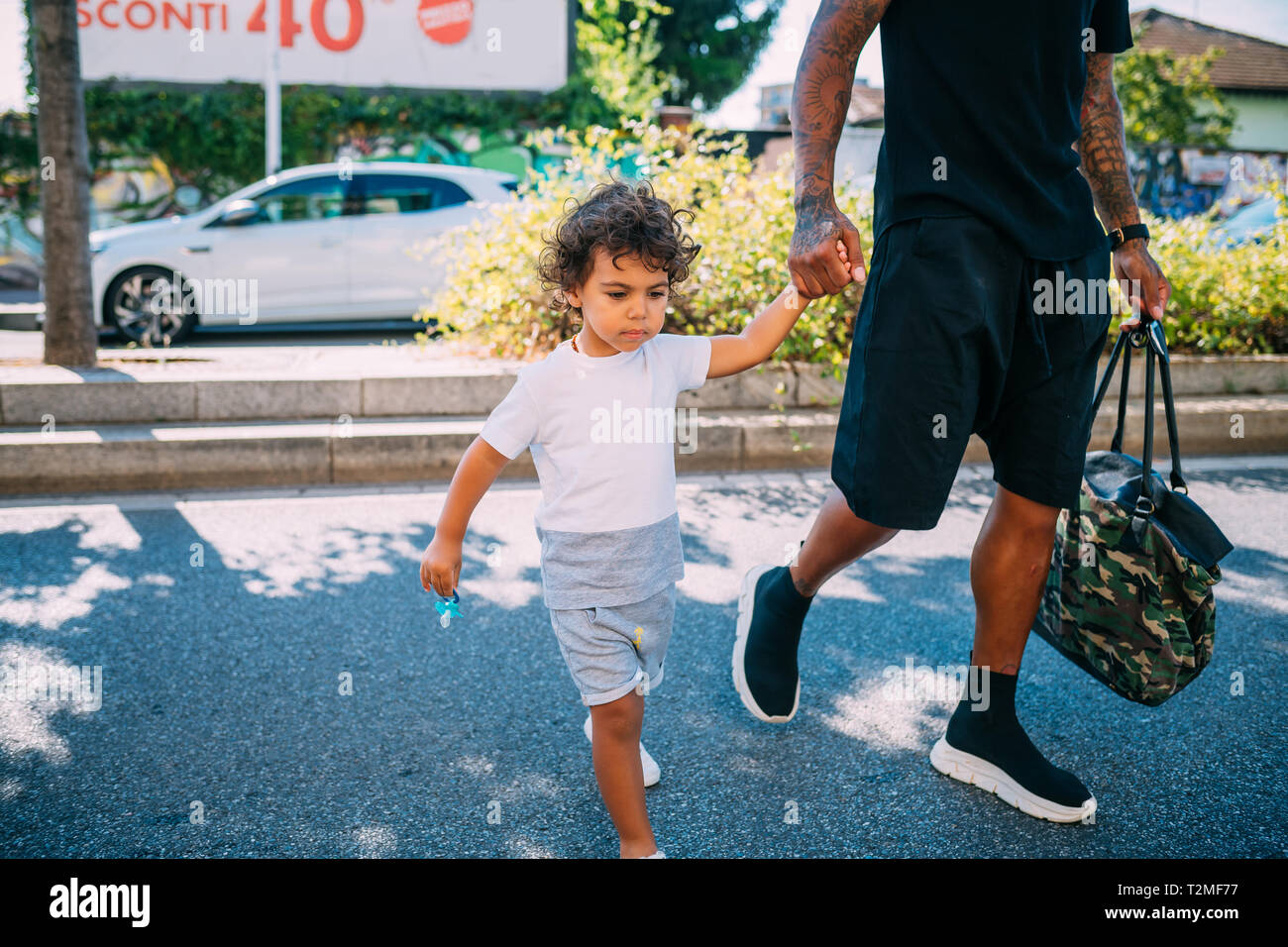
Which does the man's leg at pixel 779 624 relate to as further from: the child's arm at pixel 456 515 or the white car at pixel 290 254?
the white car at pixel 290 254

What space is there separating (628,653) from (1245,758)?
1.73 m

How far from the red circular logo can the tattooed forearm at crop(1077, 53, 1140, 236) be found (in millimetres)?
16783

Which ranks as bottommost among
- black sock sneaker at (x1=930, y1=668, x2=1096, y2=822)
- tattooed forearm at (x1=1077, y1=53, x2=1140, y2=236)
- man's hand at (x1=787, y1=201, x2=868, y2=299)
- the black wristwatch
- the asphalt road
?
the asphalt road

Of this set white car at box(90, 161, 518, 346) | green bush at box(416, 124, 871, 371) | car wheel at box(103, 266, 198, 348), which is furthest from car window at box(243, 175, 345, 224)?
green bush at box(416, 124, 871, 371)

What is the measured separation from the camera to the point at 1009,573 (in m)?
2.43

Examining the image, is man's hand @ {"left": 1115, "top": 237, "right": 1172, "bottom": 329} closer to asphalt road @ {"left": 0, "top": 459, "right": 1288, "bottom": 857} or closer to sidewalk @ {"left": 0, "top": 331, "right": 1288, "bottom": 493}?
asphalt road @ {"left": 0, "top": 459, "right": 1288, "bottom": 857}

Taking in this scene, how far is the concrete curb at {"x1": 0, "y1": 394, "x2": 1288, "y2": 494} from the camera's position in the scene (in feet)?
17.2

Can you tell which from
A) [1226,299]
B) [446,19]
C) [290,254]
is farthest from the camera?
[446,19]

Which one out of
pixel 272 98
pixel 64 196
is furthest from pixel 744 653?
pixel 272 98

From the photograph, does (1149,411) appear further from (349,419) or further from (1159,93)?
(1159,93)

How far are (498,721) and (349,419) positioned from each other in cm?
328
